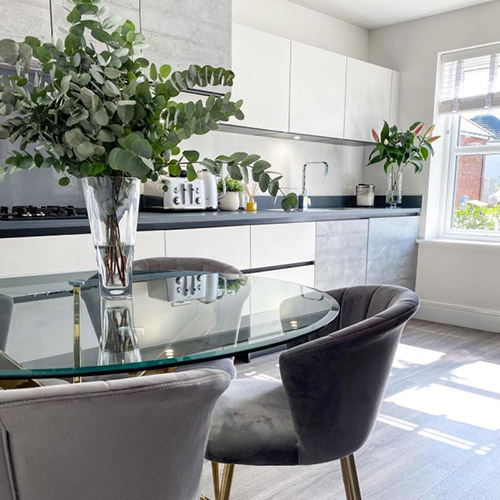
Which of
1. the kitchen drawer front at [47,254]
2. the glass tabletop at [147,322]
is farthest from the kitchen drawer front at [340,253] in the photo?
the glass tabletop at [147,322]

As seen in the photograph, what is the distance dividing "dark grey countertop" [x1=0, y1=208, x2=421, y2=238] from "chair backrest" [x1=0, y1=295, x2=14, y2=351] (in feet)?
2.36

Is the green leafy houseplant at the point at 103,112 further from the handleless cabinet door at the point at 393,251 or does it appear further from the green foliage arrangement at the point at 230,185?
the handleless cabinet door at the point at 393,251

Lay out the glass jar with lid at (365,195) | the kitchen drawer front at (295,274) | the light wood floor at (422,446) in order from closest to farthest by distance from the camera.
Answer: the light wood floor at (422,446)
the kitchen drawer front at (295,274)
the glass jar with lid at (365,195)

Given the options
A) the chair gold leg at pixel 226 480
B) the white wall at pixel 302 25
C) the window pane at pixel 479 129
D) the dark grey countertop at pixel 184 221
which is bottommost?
the chair gold leg at pixel 226 480

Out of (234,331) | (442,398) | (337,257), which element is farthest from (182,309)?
(337,257)

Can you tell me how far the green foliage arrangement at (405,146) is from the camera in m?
4.05

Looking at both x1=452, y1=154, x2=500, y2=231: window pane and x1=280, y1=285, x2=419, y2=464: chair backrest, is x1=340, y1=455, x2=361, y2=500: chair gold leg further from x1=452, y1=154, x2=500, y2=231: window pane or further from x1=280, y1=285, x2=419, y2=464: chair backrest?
x1=452, y1=154, x2=500, y2=231: window pane

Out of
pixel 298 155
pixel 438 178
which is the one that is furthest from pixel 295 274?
pixel 438 178

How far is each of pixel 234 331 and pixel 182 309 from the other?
27cm

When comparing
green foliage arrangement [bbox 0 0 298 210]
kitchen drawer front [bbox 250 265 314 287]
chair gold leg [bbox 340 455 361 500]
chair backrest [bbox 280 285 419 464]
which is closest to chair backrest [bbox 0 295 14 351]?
green foliage arrangement [bbox 0 0 298 210]

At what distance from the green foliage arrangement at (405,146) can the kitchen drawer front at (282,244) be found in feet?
3.91

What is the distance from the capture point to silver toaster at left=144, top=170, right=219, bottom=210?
2.95m

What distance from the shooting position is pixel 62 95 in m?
1.12

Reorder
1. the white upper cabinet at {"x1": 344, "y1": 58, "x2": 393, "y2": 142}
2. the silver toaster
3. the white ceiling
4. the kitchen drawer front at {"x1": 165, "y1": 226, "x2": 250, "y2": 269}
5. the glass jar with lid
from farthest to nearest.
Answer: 1. the glass jar with lid
2. the white upper cabinet at {"x1": 344, "y1": 58, "x2": 393, "y2": 142}
3. the white ceiling
4. the silver toaster
5. the kitchen drawer front at {"x1": 165, "y1": 226, "x2": 250, "y2": 269}
